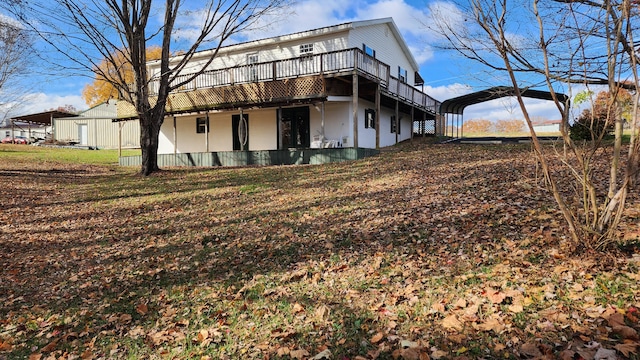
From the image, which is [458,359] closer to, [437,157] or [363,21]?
[437,157]

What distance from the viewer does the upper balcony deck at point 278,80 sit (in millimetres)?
15798

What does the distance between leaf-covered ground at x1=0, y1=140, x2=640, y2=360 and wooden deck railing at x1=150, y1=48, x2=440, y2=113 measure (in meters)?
8.21

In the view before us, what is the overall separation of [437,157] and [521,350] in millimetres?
11316

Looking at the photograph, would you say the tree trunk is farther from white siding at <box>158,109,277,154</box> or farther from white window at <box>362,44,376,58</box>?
white window at <box>362,44,376,58</box>

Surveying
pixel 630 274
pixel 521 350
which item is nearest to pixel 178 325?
pixel 521 350

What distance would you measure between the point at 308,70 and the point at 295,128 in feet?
11.7

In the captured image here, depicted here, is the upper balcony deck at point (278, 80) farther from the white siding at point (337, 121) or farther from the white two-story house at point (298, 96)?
the white siding at point (337, 121)

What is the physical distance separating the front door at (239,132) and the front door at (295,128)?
2156 mm

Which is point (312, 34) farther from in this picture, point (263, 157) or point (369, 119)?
point (263, 157)

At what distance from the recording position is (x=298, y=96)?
16.3 metres

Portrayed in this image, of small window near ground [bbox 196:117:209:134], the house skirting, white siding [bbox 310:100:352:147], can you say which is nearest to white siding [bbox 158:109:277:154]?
small window near ground [bbox 196:117:209:134]

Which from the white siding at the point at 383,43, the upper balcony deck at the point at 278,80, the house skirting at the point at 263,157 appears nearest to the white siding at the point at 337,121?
the upper balcony deck at the point at 278,80

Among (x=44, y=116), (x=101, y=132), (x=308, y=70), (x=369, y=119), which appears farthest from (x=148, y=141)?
(x=44, y=116)

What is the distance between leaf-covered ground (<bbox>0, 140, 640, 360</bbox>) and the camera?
313 cm
